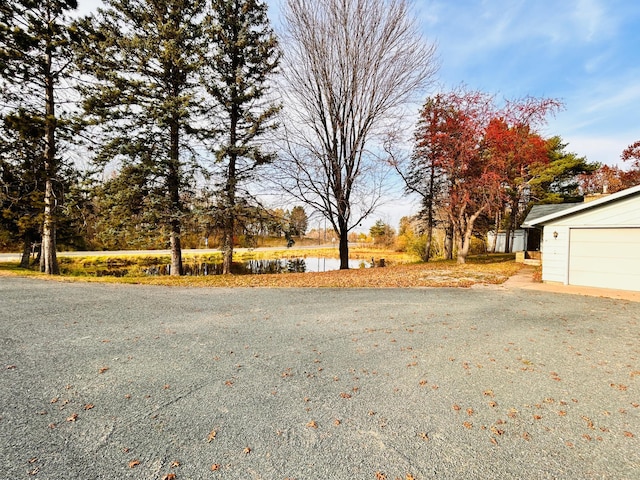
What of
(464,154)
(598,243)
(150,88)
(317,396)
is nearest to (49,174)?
(150,88)

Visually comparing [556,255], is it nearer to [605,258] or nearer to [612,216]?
[605,258]

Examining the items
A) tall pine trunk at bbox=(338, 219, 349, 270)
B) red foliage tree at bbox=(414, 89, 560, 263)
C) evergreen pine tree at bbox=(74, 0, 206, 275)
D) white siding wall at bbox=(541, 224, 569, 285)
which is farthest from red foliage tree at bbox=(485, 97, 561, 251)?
evergreen pine tree at bbox=(74, 0, 206, 275)

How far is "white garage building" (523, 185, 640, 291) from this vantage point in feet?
27.9

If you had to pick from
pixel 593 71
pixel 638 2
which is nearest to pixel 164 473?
pixel 638 2

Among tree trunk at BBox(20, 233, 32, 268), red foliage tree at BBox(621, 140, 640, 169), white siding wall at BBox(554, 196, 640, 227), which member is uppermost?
red foliage tree at BBox(621, 140, 640, 169)

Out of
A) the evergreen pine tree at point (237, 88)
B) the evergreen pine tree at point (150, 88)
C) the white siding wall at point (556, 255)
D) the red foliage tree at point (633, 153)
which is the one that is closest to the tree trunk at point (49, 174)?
the evergreen pine tree at point (150, 88)

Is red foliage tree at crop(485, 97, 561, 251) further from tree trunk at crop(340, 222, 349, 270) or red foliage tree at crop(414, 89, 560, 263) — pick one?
tree trunk at crop(340, 222, 349, 270)

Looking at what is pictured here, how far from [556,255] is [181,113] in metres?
14.1

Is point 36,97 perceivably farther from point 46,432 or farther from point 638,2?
point 638,2

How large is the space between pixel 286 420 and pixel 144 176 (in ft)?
39.4

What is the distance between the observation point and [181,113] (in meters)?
11.5

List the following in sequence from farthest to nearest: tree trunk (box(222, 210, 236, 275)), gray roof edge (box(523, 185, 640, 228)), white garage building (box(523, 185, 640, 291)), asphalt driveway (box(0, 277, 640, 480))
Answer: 1. tree trunk (box(222, 210, 236, 275))
2. white garage building (box(523, 185, 640, 291))
3. gray roof edge (box(523, 185, 640, 228))
4. asphalt driveway (box(0, 277, 640, 480))

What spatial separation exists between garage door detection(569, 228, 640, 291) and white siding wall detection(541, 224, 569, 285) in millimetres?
141

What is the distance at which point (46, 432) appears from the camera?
93.7 inches
